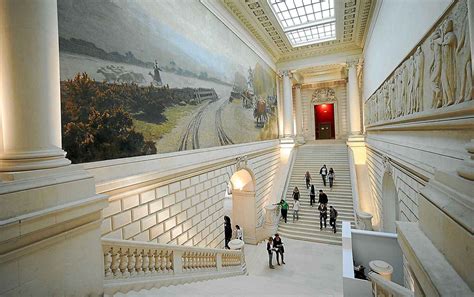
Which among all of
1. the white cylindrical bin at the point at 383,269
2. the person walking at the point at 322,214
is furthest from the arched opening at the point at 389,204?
the white cylindrical bin at the point at 383,269

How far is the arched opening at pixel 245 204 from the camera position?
13422 millimetres

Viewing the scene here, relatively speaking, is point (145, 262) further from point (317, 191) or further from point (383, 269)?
point (317, 191)

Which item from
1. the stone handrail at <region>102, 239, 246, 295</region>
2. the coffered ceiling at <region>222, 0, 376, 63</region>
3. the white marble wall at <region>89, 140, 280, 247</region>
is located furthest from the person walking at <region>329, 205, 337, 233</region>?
the coffered ceiling at <region>222, 0, 376, 63</region>

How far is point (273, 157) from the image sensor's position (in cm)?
1727

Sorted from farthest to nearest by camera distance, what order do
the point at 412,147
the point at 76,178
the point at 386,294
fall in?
the point at 412,147, the point at 386,294, the point at 76,178

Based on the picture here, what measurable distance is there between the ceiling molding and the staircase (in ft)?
24.2

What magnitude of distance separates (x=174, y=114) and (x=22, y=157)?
4.75 metres

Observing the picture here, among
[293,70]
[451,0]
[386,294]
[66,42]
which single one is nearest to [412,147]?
[451,0]

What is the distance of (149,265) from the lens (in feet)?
14.5

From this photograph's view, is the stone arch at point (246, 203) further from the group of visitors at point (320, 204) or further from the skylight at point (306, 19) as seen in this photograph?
the skylight at point (306, 19)

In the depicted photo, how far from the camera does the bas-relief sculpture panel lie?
3.22 metres

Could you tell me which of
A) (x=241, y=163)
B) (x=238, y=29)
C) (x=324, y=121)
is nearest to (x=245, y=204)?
(x=241, y=163)

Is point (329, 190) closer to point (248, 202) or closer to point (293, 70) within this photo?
point (248, 202)

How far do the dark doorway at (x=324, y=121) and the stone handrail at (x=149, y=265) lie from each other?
71.5 feet
